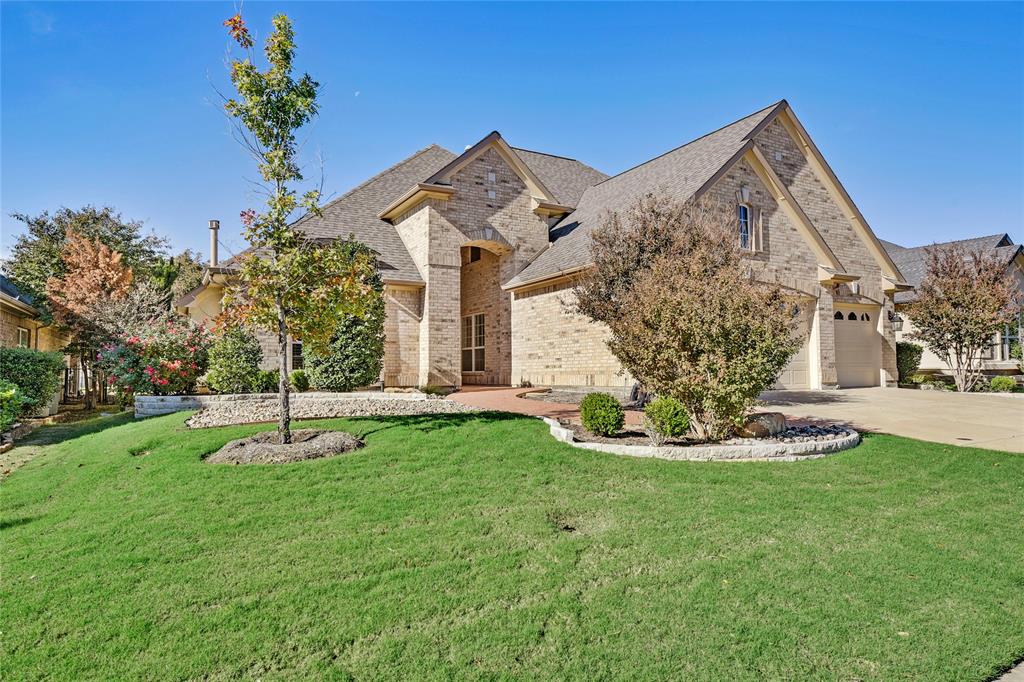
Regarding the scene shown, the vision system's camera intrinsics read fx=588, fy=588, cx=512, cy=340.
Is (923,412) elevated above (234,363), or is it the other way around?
(234,363)

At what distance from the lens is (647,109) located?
53.1 ft

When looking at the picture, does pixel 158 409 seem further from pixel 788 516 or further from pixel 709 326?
pixel 788 516

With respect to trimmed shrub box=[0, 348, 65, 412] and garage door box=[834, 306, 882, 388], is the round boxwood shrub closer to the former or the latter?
trimmed shrub box=[0, 348, 65, 412]

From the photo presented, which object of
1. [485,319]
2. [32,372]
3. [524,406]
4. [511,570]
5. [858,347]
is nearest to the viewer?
[511,570]

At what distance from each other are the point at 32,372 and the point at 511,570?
48.3 ft

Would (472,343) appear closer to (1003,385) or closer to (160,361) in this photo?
(160,361)

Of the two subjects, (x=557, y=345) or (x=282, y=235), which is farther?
(x=557, y=345)

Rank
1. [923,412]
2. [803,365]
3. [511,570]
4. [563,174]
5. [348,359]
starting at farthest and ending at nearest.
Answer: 1. [563,174]
2. [803,365]
3. [348,359]
4. [923,412]
5. [511,570]

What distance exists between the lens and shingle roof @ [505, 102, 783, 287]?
55.5 ft

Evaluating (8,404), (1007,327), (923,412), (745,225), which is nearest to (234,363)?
(8,404)

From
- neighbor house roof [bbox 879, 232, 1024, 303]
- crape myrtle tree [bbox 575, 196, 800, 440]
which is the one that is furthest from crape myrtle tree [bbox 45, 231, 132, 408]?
neighbor house roof [bbox 879, 232, 1024, 303]

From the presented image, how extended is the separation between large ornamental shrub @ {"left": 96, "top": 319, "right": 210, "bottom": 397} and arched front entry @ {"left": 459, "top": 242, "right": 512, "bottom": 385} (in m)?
8.63

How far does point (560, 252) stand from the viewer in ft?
61.7

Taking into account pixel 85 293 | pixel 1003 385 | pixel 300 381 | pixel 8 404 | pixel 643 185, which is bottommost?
pixel 1003 385
